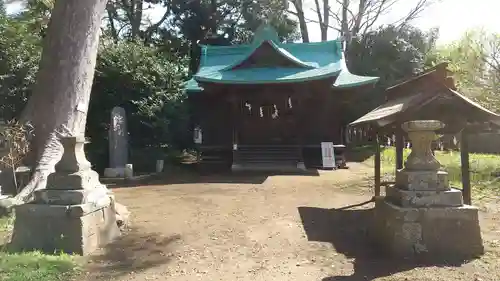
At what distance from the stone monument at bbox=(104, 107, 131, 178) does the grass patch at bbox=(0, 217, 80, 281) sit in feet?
26.9

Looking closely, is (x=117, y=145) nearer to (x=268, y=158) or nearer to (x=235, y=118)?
(x=235, y=118)

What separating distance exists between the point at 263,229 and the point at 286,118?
10434mm

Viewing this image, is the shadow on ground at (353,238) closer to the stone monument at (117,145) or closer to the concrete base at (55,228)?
the concrete base at (55,228)

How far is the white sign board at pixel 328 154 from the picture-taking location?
49.7 ft

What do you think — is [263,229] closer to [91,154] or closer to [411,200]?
[411,200]

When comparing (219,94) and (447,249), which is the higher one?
(219,94)

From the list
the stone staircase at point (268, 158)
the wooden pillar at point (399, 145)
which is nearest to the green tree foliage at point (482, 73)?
the stone staircase at point (268, 158)

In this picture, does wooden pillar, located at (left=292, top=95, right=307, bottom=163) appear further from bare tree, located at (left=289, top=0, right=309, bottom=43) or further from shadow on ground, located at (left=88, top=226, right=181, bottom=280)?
bare tree, located at (left=289, top=0, right=309, bottom=43)

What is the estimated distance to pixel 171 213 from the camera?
25.2ft

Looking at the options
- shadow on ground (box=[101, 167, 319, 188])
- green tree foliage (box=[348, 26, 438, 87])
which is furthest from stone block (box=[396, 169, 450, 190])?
green tree foliage (box=[348, 26, 438, 87])

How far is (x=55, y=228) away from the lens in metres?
5.14

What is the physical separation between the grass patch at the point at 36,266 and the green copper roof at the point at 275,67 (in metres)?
10.1

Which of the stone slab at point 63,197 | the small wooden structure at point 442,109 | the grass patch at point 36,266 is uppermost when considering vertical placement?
the small wooden structure at point 442,109

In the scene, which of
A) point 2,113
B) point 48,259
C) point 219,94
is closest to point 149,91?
point 219,94
